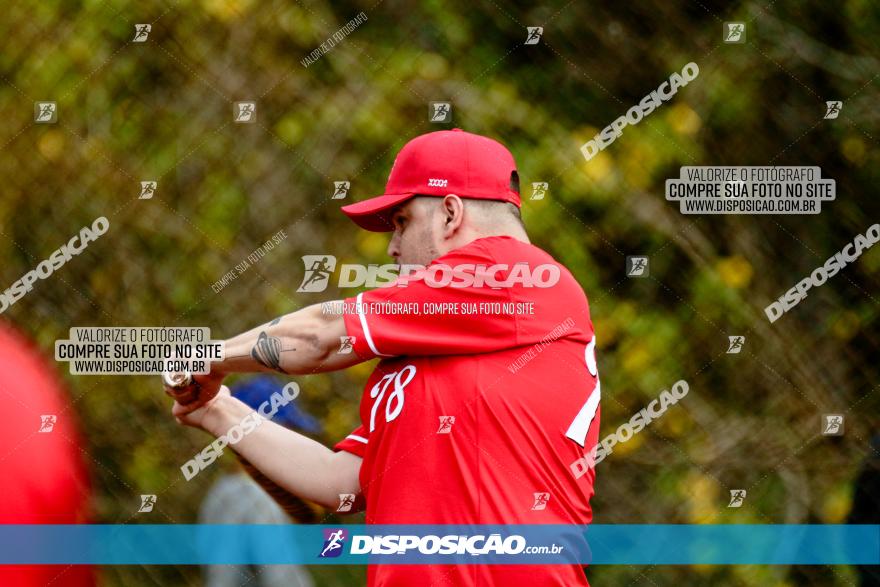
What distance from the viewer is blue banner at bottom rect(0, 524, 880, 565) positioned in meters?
3.56

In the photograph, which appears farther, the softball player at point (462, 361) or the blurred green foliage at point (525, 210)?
the blurred green foliage at point (525, 210)

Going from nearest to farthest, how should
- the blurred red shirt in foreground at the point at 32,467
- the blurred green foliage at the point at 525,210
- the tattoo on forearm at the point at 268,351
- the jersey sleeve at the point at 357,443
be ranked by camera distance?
1. the tattoo on forearm at the point at 268,351
2. the jersey sleeve at the point at 357,443
3. the blurred red shirt in foreground at the point at 32,467
4. the blurred green foliage at the point at 525,210

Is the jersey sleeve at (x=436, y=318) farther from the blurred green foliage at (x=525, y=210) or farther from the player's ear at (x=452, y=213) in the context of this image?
the blurred green foliage at (x=525, y=210)

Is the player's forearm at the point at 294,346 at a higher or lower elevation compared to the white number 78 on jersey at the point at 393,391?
higher

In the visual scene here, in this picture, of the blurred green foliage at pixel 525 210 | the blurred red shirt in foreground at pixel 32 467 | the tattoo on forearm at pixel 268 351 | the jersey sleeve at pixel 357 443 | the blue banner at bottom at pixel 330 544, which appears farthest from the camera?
the blurred green foliage at pixel 525 210

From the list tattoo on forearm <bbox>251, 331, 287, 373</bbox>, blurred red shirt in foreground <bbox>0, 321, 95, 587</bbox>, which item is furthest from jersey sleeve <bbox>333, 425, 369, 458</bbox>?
blurred red shirt in foreground <bbox>0, 321, 95, 587</bbox>

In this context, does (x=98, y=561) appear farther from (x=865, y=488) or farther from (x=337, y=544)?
(x=865, y=488)

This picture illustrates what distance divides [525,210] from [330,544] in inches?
55.4

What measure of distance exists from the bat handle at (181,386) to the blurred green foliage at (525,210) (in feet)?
4.74

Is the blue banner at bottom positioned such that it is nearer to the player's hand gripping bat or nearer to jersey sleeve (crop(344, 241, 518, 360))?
the player's hand gripping bat

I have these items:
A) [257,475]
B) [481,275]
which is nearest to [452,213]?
[481,275]

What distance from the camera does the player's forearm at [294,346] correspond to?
109 inches

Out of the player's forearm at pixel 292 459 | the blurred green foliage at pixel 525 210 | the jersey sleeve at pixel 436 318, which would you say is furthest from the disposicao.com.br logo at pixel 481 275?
the blurred green foliage at pixel 525 210

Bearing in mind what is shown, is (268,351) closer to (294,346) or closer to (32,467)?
(294,346)
